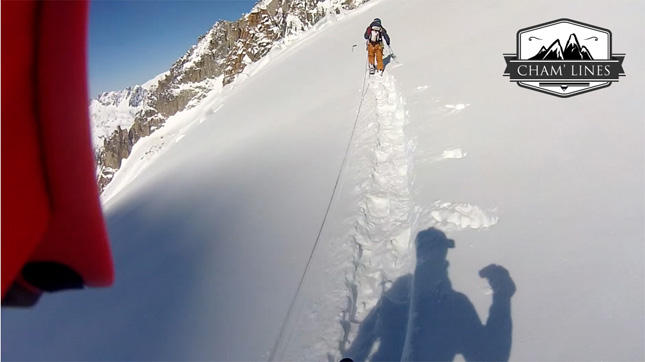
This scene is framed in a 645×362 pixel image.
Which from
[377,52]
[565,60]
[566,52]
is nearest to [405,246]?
[565,60]

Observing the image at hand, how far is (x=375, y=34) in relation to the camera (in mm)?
11125

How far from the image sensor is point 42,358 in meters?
3.93

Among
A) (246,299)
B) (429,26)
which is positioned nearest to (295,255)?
(246,299)

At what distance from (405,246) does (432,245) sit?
1.62 feet

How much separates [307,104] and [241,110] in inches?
182

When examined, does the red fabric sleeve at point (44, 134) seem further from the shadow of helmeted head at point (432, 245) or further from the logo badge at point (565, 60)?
the logo badge at point (565, 60)

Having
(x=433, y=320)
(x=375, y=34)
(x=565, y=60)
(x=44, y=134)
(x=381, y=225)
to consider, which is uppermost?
(x=375, y=34)

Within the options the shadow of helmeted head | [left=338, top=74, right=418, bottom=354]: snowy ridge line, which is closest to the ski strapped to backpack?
[left=338, top=74, right=418, bottom=354]: snowy ridge line

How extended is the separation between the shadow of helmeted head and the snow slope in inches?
0.6

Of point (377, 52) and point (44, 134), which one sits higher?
point (44, 134)

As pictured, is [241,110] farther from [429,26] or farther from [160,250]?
[160,250]

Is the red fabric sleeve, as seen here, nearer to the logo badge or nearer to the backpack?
the logo badge

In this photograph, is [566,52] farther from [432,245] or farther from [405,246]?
[432,245]

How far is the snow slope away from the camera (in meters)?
2.88
